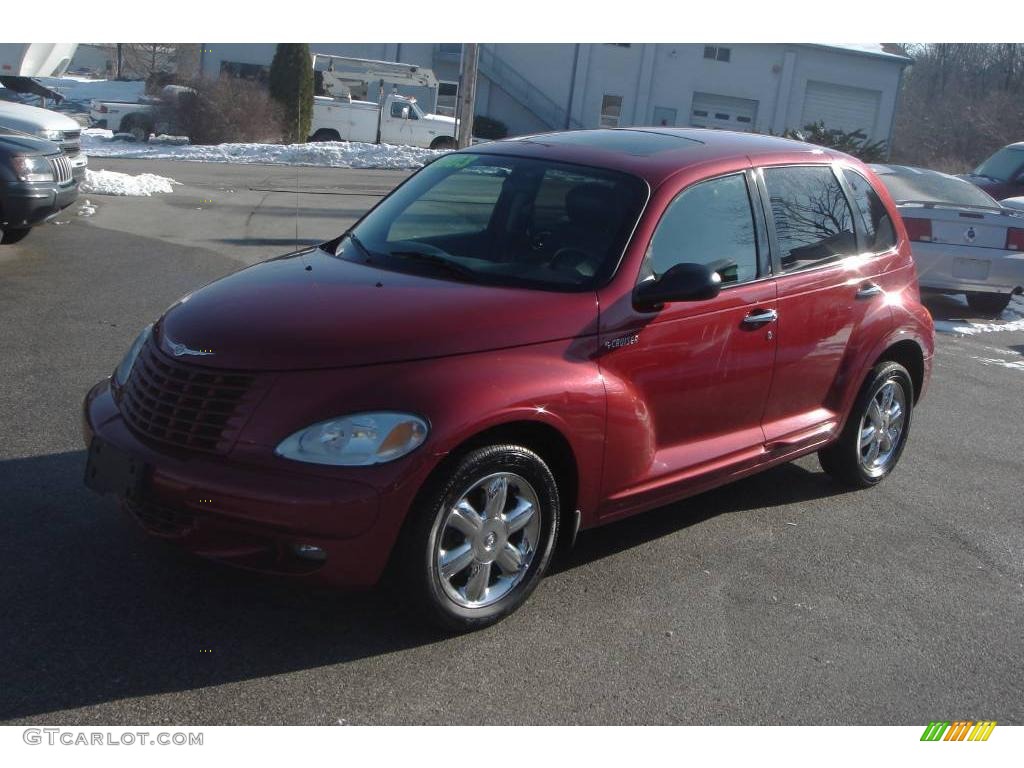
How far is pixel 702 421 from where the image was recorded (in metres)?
4.94

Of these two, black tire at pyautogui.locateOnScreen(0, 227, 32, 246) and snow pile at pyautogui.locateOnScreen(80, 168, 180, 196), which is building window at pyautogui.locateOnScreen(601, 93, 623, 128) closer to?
snow pile at pyautogui.locateOnScreen(80, 168, 180, 196)

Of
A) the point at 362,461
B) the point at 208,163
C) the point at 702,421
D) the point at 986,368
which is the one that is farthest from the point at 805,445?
the point at 208,163

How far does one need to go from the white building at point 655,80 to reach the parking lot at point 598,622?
1644 inches

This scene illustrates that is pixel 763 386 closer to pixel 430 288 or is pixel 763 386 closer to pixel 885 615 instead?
pixel 885 615

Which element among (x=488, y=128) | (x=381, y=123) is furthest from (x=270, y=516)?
(x=488, y=128)

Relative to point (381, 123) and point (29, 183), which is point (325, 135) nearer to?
point (381, 123)

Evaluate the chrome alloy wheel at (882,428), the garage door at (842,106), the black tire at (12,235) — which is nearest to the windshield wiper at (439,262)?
the chrome alloy wheel at (882,428)

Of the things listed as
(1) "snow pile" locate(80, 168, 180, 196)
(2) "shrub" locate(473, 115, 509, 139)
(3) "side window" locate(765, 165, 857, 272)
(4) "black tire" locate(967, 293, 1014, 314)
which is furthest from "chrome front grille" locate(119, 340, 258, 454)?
(2) "shrub" locate(473, 115, 509, 139)

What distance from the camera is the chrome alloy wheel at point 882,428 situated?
6082 mm

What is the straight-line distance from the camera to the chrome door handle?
198 inches

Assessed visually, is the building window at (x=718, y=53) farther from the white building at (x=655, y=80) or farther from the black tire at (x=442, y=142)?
the black tire at (x=442, y=142)

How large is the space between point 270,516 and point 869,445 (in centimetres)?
366

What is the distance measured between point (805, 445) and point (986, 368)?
16.1ft

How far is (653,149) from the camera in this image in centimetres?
522
